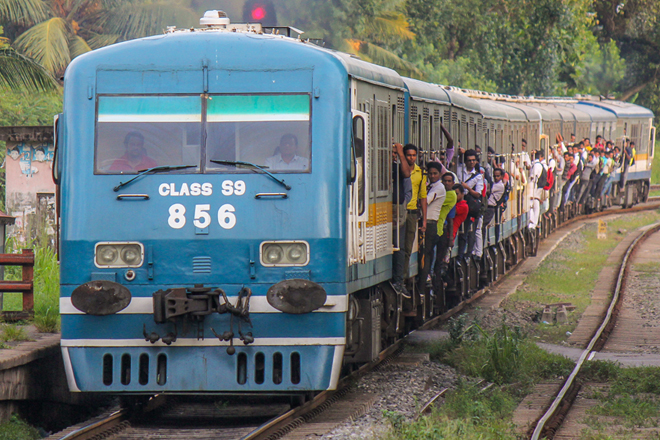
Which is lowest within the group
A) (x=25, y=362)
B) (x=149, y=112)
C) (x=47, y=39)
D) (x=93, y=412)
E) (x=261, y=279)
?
(x=93, y=412)

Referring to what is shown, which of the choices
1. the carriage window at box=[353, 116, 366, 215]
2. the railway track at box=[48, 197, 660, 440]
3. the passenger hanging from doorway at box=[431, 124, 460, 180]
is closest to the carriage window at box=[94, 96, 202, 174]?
the carriage window at box=[353, 116, 366, 215]

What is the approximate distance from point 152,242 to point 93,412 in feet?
8.85

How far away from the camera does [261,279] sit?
25.5 feet

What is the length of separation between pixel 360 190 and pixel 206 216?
1394 mm

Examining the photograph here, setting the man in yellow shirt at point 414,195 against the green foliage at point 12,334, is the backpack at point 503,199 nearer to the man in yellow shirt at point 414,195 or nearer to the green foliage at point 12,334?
the man in yellow shirt at point 414,195

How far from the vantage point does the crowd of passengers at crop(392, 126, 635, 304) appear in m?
10.6

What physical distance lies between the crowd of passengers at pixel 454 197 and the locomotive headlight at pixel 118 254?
3.30 meters

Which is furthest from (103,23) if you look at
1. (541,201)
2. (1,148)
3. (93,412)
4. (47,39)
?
(93,412)

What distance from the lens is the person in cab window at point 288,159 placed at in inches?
309

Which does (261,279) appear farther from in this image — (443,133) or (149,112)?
(443,133)

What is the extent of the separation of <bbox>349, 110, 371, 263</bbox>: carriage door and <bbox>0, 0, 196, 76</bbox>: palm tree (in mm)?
14974

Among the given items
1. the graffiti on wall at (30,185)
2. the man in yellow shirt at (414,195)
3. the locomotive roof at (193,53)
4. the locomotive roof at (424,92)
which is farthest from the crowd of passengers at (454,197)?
the graffiti on wall at (30,185)

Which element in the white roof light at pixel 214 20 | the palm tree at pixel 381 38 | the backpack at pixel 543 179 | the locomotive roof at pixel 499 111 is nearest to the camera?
the white roof light at pixel 214 20

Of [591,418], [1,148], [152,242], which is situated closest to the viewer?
[152,242]
